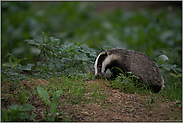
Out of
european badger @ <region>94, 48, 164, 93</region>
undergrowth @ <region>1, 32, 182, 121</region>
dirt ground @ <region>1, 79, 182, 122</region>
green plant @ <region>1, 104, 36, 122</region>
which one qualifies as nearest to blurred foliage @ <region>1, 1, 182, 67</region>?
undergrowth @ <region>1, 32, 182, 121</region>

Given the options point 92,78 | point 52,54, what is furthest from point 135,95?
point 52,54

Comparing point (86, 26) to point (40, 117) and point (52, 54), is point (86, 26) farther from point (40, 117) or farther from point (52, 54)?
point (40, 117)

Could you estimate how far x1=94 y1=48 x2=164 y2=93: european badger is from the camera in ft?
11.8

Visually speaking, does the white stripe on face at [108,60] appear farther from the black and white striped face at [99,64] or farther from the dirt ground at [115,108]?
the dirt ground at [115,108]

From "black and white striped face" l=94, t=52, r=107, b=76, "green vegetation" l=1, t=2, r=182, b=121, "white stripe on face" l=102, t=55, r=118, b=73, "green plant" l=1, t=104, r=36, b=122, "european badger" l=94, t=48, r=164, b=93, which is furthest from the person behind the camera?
"white stripe on face" l=102, t=55, r=118, b=73

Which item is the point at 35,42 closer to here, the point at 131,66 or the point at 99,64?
the point at 99,64

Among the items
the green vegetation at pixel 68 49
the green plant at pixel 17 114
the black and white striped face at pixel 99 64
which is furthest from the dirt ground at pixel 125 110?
the black and white striped face at pixel 99 64

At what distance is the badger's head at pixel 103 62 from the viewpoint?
3.87m

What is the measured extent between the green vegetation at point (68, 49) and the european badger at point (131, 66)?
158 mm

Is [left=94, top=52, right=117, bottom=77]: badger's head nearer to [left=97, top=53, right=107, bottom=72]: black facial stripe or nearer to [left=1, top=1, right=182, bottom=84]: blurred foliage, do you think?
[left=97, top=53, right=107, bottom=72]: black facial stripe

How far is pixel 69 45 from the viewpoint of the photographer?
396cm

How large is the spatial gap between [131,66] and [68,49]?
112 centimetres

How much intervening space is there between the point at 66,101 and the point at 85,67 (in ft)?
3.46

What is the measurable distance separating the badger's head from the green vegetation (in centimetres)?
16
